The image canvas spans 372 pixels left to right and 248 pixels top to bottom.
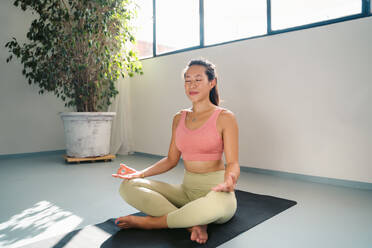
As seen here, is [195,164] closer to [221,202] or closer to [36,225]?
[221,202]

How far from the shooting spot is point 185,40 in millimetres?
3830

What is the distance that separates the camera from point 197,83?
164 centimetres

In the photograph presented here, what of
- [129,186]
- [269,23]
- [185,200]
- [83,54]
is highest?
[269,23]

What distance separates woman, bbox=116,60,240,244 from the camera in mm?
1479

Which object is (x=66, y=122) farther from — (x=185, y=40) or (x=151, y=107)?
(x=185, y=40)

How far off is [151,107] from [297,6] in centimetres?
231

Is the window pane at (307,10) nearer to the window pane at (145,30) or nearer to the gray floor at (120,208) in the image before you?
the gray floor at (120,208)

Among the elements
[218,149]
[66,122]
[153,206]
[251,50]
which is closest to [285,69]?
[251,50]

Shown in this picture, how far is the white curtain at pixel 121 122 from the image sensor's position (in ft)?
14.4

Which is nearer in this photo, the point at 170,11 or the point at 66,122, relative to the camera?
the point at 66,122

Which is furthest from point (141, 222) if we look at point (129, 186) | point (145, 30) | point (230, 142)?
point (145, 30)

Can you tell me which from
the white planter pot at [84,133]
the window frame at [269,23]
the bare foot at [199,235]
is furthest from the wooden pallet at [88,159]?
the bare foot at [199,235]

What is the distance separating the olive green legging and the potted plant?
2.31m

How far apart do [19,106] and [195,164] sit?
3.54m
